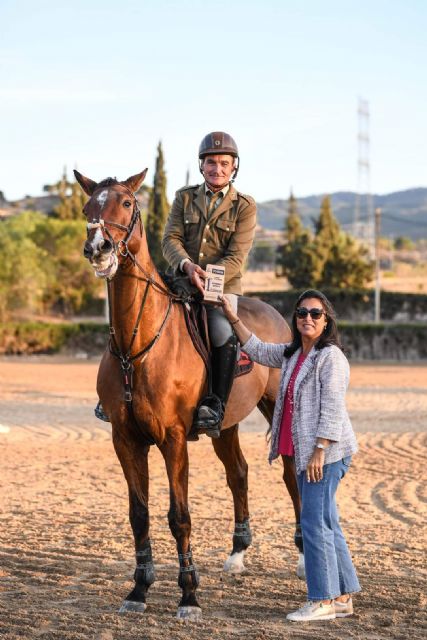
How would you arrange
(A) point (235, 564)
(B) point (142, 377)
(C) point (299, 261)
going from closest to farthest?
1. (B) point (142, 377)
2. (A) point (235, 564)
3. (C) point (299, 261)

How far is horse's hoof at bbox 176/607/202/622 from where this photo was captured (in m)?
6.41

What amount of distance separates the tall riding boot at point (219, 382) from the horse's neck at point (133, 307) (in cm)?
67

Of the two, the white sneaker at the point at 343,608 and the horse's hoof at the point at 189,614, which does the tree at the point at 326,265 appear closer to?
the white sneaker at the point at 343,608

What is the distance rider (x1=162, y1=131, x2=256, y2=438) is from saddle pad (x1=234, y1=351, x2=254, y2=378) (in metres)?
0.38

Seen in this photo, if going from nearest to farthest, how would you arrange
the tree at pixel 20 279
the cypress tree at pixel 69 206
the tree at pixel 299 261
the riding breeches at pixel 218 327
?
the riding breeches at pixel 218 327 < the tree at pixel 20 279 < the tree at pixel 299 261 < the cypress tree at pixel 69 206

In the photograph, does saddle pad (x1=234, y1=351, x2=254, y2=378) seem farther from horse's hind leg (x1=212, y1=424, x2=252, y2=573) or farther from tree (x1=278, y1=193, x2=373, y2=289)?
tree (x1=278, y1=193, x2=373, y2=289)

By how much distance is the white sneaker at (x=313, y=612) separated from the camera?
6.32 meters

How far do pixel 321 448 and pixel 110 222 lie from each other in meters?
1.98

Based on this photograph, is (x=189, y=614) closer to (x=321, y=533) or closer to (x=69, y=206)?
(x=321, y=533)

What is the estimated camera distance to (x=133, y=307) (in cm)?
671

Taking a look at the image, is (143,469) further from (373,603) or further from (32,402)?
(32,402)

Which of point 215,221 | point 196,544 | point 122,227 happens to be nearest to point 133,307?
point 122,227

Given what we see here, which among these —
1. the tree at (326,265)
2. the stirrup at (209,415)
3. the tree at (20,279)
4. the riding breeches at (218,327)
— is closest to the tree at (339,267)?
the tree at (326,265)

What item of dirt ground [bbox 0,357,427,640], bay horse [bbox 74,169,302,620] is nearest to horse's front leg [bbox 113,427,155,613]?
bay horse [bbox 74,169,302,620]
